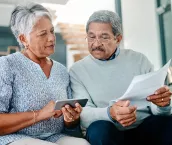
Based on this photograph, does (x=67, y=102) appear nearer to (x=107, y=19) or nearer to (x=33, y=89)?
(x=33, y=89)

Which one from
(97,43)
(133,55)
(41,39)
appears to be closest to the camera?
(41,39)

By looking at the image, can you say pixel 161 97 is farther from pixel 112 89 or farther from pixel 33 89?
pixel 33 89

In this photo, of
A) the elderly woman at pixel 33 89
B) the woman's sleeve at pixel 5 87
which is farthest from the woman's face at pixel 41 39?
the woman's sleeve at pixel 5 87

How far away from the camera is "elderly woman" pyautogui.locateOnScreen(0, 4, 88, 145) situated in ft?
3.69

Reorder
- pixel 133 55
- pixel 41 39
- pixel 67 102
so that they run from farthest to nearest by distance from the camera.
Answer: pixel 133 55 → pixel 41 39 → pixel 67 102

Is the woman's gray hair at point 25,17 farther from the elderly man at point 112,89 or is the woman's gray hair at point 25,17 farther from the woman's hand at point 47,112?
the woman's hand at point 47,112

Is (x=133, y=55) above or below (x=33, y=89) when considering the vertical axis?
above

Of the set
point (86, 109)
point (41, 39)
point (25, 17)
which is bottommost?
point (86, 109)

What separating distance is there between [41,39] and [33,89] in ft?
0.83

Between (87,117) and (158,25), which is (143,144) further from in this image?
(158,25)

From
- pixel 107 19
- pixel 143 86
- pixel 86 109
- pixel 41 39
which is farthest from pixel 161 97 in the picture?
pixel 41 39

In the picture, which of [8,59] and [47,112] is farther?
[8,59]

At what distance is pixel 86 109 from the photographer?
1292 mm

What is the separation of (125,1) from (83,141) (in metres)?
1.99
